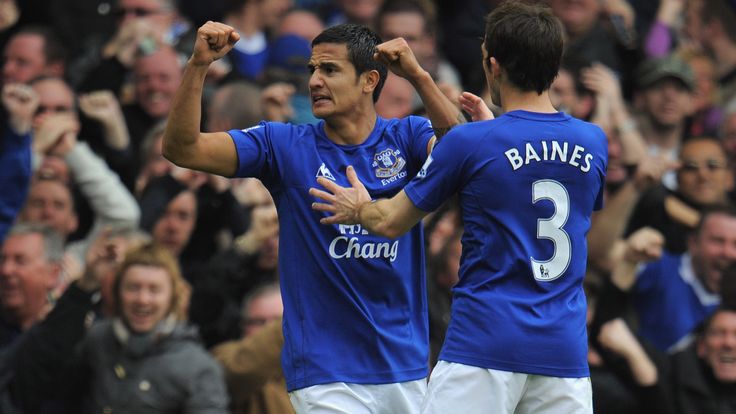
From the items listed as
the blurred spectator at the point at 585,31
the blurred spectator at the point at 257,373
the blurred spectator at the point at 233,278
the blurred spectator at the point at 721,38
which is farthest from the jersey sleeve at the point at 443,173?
the blurred spectator at the point at 721,38

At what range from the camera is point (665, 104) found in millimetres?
12070

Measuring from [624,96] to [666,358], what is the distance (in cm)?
424

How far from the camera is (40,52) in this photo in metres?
11.0

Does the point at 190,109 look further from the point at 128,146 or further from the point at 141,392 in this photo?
the point at 128,146

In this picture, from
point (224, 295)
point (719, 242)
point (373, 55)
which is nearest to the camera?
point (373, 55)

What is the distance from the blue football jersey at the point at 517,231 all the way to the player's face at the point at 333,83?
2.57 ft

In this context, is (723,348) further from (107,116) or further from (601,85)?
(107,116)

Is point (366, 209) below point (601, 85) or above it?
above

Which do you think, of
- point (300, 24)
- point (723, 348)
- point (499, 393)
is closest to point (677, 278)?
point (723, 348)

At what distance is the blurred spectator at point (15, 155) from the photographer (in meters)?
9.03

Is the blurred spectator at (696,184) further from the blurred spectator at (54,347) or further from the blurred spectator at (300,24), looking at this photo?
the blurred spectator at (54,347)

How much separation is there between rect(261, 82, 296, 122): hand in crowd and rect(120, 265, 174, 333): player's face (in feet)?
6.03

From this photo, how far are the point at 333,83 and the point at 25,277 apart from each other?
3.07 m

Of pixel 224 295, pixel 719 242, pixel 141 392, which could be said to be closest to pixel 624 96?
pixel 719 242
